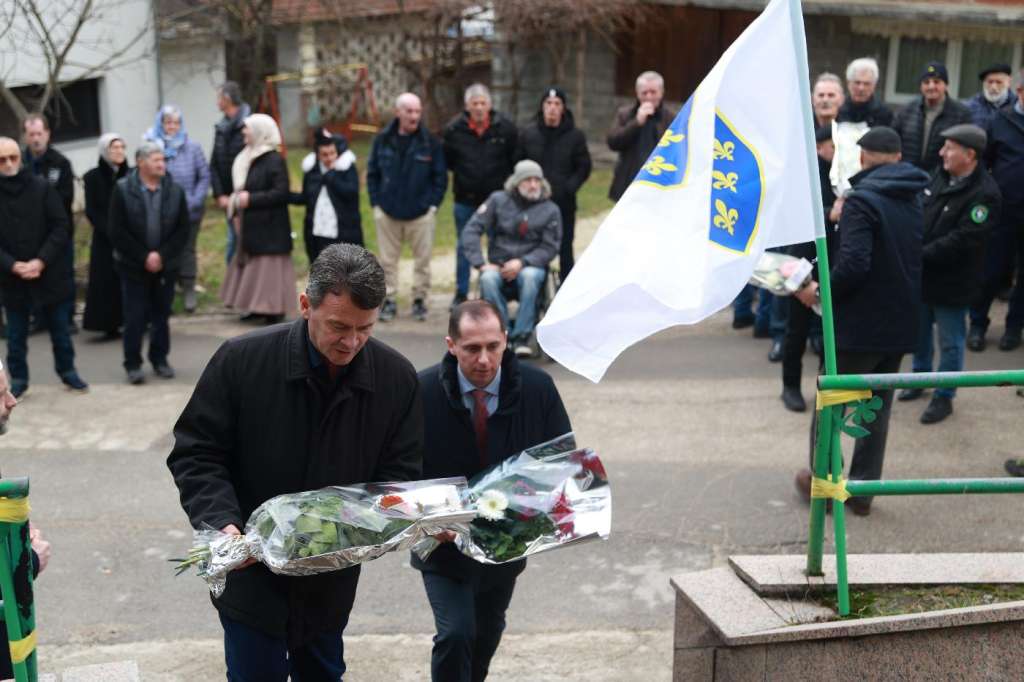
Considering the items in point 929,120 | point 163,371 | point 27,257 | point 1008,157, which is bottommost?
point 163,371

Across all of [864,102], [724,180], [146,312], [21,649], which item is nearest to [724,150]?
[724,180]

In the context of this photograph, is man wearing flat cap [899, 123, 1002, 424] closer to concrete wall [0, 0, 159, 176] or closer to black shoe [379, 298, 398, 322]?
black shoe [379, 298, 398, 322]

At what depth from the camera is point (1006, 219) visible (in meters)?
9.85

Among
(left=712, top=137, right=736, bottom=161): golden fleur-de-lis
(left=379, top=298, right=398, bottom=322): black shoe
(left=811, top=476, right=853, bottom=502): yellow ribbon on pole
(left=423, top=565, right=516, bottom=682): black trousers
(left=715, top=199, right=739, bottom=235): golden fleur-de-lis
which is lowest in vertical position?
(left=379, top=298, right=398, bottom=322): black shoe

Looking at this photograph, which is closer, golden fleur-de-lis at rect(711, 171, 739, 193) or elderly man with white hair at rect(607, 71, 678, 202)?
golden fleur-de-lis at rect(711, 171, 739, 193)

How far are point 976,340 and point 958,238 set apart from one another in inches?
75.6

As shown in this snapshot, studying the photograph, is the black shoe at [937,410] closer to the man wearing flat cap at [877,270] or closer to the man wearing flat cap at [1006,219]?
the man wearing flat cap at [877,270]

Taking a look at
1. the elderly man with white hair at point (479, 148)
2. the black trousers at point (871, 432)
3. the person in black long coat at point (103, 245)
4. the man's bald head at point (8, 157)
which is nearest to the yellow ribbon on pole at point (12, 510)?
the black trousers at point (871, 432)

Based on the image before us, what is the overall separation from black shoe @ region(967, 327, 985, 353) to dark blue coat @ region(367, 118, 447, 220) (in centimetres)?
464

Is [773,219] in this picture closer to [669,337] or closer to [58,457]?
[58,457]

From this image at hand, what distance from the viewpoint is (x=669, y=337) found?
10.7 meters

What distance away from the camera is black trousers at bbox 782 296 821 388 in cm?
838

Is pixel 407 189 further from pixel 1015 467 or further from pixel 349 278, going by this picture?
pixel 349 278

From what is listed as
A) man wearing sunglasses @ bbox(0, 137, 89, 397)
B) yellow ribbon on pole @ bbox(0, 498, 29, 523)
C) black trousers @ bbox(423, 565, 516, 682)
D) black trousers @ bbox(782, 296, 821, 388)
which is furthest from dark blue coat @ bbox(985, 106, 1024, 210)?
yellow ribbon on pole @ bbox(0, 498, 29, 523)
